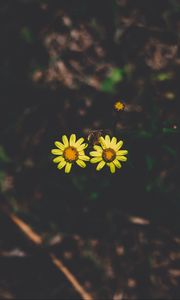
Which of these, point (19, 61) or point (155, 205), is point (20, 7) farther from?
point (155, 205)

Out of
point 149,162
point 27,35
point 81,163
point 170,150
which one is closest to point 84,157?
point 81,163

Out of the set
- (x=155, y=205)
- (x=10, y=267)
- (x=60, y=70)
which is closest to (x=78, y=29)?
(x=60, y=70)

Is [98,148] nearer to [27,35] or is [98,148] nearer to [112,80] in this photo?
[112,80]

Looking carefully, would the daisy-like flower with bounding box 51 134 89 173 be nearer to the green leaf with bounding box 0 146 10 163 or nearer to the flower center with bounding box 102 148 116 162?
the flower center with bounding box 102 148 116 162

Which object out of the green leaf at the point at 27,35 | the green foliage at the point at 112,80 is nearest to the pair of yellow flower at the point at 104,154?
the green foliage at the point at 112,80

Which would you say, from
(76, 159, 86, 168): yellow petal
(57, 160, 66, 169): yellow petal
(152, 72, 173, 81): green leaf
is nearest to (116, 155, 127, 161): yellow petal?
(76, 159, 86, 168): yellow petal

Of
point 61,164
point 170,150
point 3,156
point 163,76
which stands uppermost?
point 163,76

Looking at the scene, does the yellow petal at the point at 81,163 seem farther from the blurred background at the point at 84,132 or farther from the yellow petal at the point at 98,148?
the blurred background at the point at 84,132
